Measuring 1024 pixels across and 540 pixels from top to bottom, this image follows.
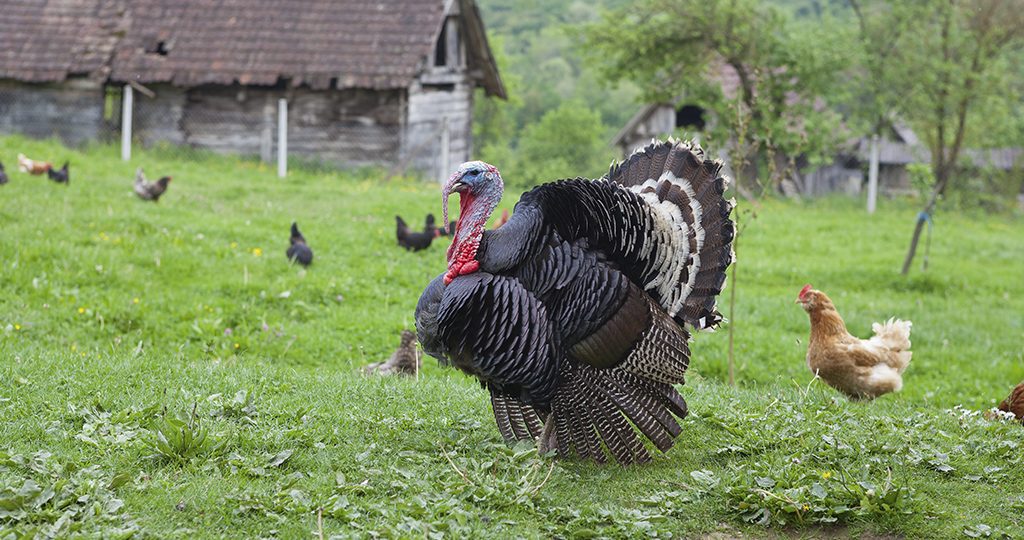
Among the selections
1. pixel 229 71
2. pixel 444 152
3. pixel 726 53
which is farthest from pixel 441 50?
pixel 726 53

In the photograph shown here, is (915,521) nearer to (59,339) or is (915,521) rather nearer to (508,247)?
(508,247)

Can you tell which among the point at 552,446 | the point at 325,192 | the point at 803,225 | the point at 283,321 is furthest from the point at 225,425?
the point at 803,225

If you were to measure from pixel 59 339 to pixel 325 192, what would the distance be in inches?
372

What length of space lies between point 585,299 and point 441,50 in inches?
845

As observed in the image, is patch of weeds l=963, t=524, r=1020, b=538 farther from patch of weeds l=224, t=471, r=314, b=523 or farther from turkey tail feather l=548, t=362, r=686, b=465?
patch of weeds l=224, t=471, r=314, b=523

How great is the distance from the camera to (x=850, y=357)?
809 centimetres

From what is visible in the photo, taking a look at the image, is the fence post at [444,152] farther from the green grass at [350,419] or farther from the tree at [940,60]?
the tree at [940,60]

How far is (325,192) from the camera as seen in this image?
18234mm

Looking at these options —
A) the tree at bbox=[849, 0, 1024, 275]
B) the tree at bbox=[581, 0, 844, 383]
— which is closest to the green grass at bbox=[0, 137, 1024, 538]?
the tree at bbox=[849, 0, 1024, 275]

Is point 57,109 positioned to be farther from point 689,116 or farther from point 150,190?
point 689,116

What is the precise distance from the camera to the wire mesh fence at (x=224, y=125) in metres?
24.0

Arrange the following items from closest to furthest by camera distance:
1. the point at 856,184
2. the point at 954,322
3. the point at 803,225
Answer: the point at 954,322
the point at 803,225
the point at 856,184

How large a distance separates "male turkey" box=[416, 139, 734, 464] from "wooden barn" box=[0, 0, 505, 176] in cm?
1744

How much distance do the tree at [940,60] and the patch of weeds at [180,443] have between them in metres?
21.7
